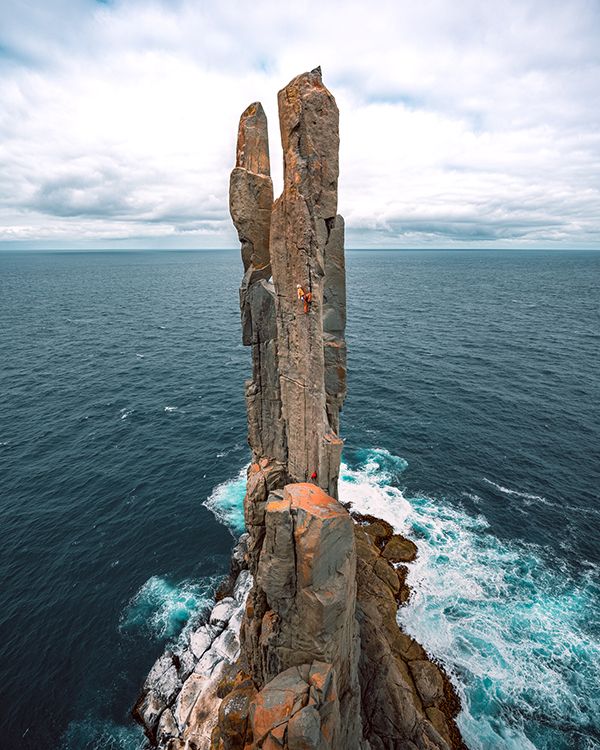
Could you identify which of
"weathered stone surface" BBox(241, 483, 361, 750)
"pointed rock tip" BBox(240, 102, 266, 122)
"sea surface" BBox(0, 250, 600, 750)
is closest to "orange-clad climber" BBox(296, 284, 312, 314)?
"weathered stone surface" BBox(241, 483, 361, 750)

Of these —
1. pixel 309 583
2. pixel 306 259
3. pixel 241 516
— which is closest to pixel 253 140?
pixel 306 259

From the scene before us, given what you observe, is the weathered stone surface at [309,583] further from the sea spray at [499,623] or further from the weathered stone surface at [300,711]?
the sea spray at [499,623]

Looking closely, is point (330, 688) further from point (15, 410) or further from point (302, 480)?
point (15, 410)

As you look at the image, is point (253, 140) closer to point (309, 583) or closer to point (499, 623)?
point (309, 583)

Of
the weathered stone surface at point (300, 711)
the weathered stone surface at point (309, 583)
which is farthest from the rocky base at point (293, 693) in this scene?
the weathered stone surface at point (309, 583)

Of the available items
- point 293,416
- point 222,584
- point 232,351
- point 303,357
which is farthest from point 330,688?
point 232,351

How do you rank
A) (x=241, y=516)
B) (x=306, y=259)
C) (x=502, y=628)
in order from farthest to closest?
1. (x=241, y=516)
2. (x=502, y=628)
3. (x=306, y=259)
